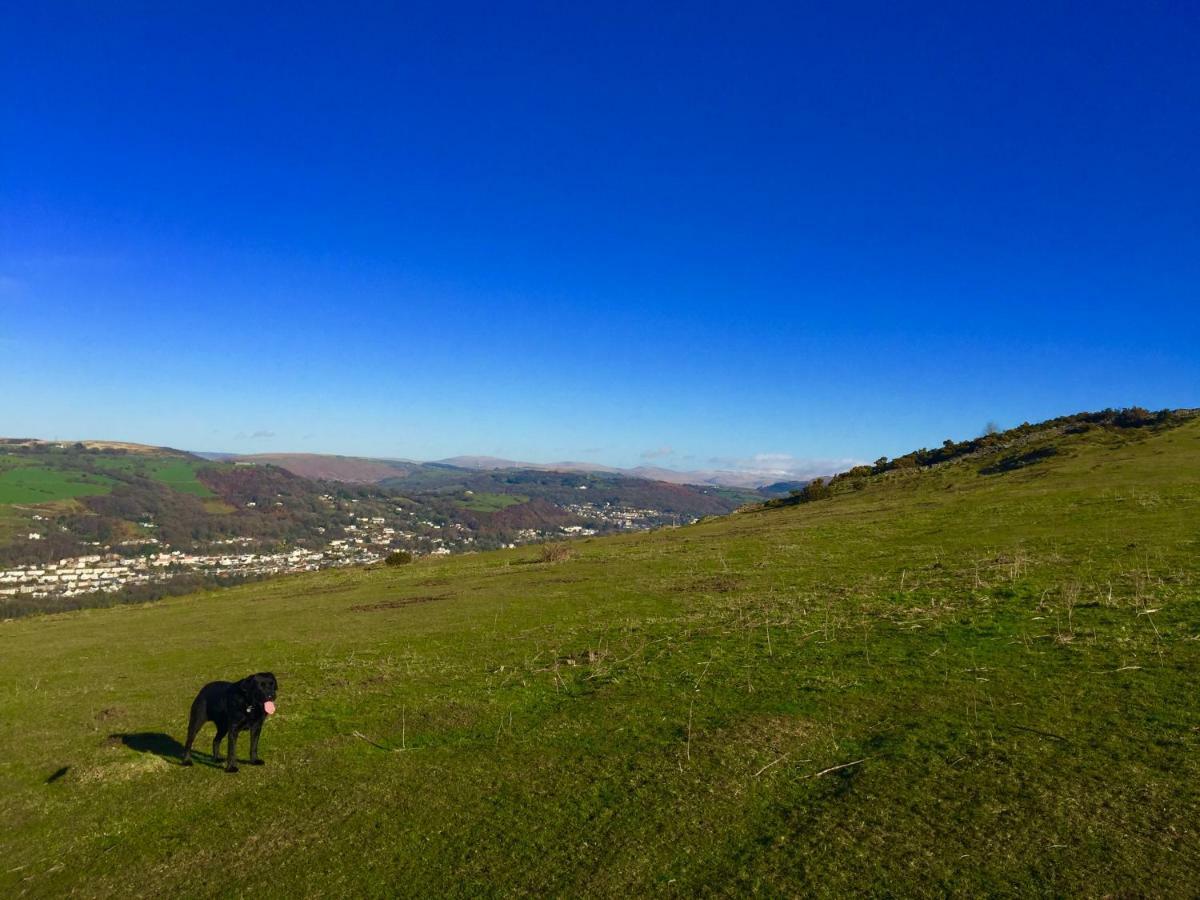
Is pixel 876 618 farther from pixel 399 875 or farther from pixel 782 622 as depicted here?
pixel 399 875

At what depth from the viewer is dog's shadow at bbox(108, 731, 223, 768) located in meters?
12.0

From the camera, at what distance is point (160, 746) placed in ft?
42.1

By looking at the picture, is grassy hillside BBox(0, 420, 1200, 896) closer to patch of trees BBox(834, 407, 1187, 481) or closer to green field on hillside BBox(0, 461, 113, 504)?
patch of trees BBox(834, 407, 1187, 481)

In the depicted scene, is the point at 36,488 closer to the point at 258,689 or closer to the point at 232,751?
the point at 232,751

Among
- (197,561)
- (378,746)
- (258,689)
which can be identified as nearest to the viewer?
(258,689)

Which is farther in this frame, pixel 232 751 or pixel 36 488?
pixel 36 488

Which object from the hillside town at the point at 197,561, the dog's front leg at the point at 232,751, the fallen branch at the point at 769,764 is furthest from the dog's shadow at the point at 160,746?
the hillside town at the point at 197,561

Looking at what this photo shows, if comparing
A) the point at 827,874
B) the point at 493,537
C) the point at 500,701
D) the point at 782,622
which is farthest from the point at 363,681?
the point at 493,537

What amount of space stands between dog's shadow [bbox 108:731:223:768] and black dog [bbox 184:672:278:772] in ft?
0.86

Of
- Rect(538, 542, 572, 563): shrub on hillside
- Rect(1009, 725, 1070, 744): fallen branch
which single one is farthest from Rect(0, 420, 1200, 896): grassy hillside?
Rect(538, 542, 572, 563): shrub on hillside

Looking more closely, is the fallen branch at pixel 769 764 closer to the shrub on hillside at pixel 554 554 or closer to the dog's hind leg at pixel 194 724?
the dog's hind leg at pixel 194 724

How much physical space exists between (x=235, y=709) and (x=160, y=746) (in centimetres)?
312

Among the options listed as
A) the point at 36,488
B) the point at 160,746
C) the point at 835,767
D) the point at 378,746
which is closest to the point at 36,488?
the point at 36,488

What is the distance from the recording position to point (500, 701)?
13898mm
